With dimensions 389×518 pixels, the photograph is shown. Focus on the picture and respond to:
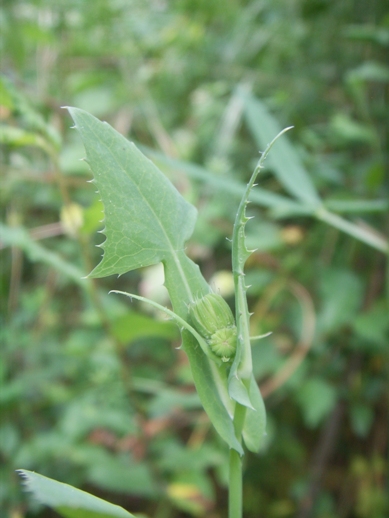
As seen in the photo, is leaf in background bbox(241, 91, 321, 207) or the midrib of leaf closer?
the midrib of leaf

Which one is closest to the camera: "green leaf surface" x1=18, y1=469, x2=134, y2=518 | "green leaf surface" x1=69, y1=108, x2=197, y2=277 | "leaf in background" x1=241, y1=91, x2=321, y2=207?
"green leaf surface" x1=18, y1=469, x2=134, y2=518

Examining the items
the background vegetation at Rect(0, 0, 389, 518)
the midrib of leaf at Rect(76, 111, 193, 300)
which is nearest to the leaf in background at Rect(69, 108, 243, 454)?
the midrib of leaf at Rect(76, 111, 193, 300)

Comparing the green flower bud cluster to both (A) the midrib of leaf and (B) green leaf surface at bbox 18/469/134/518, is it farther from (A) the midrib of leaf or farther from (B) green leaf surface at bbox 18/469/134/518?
(B) green leaf surface at bbox 18/469/134/518

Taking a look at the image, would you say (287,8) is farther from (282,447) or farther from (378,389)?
(282,447)

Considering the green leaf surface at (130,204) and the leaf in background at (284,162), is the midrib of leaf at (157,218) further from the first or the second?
the leaf in background at (284,162)

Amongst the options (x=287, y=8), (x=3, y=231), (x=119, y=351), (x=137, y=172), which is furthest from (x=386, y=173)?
(x=137, y=172)

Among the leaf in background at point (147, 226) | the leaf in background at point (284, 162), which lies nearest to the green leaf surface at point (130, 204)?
the leaf in background at point (147, 226)
